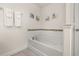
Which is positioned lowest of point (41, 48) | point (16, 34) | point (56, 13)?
point (41, 48)

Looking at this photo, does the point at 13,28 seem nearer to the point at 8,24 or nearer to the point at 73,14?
the point at 8,24

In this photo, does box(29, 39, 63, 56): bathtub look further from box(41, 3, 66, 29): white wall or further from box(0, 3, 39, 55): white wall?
box(41, 3, 66, 29): white wall

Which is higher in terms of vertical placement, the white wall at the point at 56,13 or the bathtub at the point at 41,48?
the white wall at the point at 56,13

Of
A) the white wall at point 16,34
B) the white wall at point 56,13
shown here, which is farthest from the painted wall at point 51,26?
the white wall at point 16,34

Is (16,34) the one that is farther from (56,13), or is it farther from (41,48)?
(56,13)

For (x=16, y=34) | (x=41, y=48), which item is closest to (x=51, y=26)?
(x=41, y=48)

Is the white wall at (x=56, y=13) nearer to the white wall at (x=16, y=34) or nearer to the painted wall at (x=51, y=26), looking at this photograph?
the painted wall at (x=51, y=26)

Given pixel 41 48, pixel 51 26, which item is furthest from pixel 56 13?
pixel 41 48

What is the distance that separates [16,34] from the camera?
1.26m

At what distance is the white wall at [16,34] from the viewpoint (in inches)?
48.8

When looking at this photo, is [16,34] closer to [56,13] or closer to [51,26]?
[51,26]

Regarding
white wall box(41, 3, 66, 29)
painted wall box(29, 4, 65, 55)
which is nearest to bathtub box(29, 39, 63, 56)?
painted wall box(29, 4, 65, 55)

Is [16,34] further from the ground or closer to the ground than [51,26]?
closer to the ground

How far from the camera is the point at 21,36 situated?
4.18 feet
